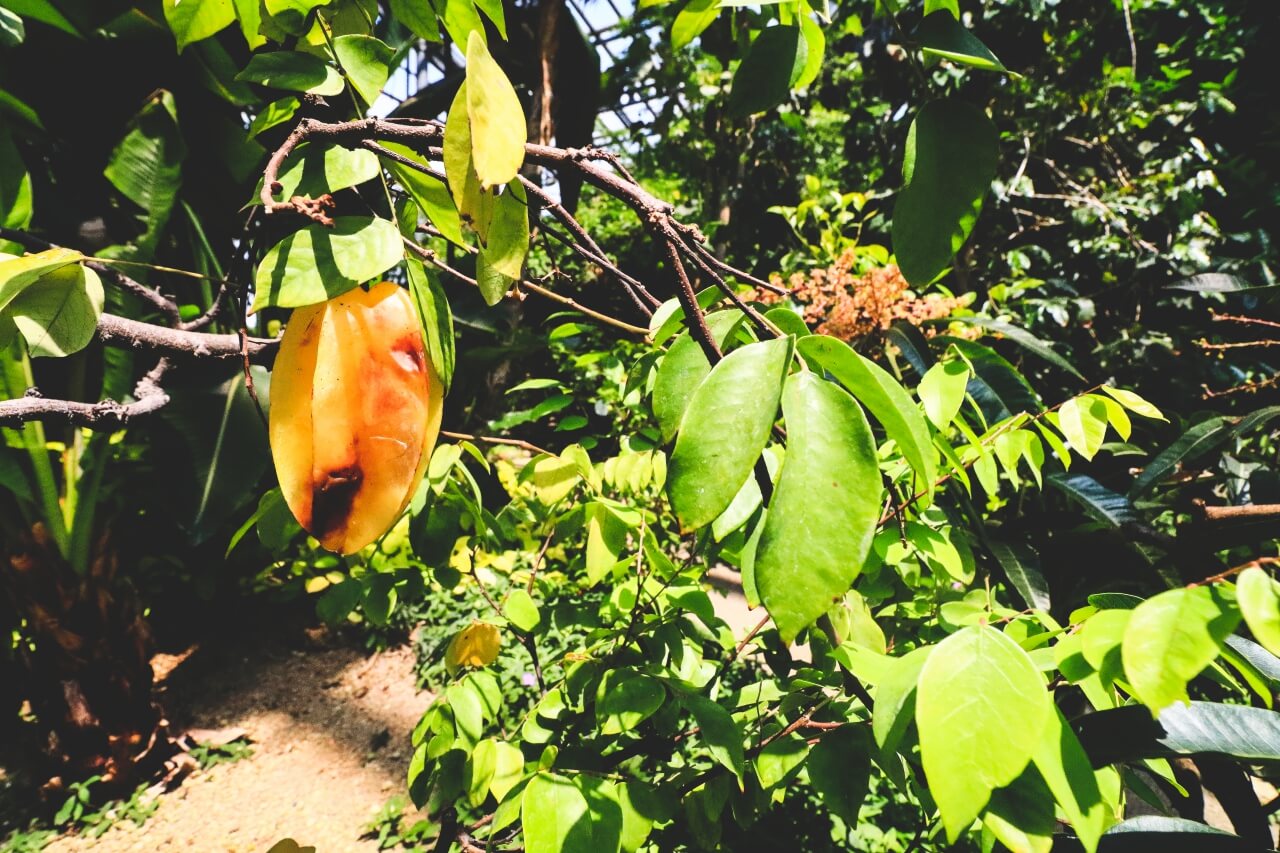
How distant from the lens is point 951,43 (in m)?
0.39

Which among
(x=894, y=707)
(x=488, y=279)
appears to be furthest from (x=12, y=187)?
(x=894, y=707)

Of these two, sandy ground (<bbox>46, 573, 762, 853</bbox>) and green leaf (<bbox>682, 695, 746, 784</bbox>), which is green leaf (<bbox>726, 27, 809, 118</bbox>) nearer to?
green leaf (<bbox>682, 695, 746, 784</bbox>)

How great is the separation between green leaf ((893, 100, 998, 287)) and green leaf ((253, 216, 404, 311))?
320 mm

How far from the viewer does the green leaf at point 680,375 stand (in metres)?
0.41

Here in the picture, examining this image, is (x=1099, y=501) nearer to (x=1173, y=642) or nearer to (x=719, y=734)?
(x=719, y=734)

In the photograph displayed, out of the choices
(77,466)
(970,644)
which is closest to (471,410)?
(77,466)

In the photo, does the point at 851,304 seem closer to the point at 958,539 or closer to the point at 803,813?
the point at 958,539

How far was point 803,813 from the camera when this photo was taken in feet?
4.78

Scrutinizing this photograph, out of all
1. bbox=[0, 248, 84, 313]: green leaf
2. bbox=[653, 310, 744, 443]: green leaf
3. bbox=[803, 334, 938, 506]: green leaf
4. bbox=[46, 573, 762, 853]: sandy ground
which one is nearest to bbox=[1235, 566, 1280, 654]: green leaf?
bbox=[803, 334, 938, 506]: green leaf

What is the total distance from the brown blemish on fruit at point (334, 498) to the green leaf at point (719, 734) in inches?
15.8

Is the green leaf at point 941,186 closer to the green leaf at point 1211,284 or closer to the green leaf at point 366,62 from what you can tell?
the green leaf at point 366,62

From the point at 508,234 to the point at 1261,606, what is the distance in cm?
39

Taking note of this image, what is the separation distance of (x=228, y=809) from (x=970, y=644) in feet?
7.47

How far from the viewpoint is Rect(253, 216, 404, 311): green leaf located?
31cm
